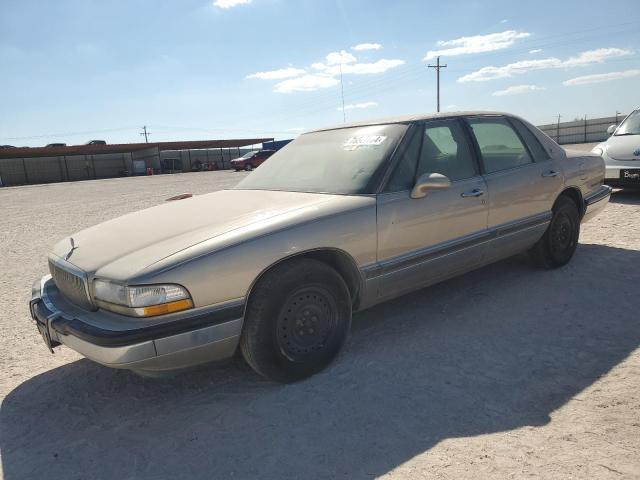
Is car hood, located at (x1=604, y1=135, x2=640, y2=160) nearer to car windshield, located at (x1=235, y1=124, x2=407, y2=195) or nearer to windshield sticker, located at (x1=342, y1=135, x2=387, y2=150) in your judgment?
car windshield, located at (x1=235, y1=124, x2=407, y2=195)

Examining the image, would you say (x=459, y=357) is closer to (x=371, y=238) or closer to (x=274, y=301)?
(x=371, y=238)

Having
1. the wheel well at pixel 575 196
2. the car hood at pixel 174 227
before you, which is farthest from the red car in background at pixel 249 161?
the car hood at pixel 174 227

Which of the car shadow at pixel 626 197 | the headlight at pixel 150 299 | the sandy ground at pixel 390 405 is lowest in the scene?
the sandy ground at pixel 390 405

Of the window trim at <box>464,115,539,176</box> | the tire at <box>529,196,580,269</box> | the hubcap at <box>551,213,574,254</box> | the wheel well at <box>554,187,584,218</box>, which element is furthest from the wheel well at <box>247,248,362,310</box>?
the wheel well at <box>554,187,584,218</box>

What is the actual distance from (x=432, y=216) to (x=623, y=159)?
5945 mm

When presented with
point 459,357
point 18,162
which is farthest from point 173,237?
point 18,162

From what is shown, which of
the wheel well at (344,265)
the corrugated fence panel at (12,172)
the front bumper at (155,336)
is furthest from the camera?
the corrugated fence panel at (12,172)

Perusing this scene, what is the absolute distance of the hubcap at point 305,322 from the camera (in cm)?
271

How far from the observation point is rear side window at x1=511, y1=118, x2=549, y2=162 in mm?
4289

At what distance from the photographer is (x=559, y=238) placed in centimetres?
449

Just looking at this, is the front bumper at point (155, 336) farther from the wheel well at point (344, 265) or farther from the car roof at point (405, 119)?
the car roof at point (405, 119)

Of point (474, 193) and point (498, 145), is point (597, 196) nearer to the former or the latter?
point (498, 145)

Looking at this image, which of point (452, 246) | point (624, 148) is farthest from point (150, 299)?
point (624, 148)

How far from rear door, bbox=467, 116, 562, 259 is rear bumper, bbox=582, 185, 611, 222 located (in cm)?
59
